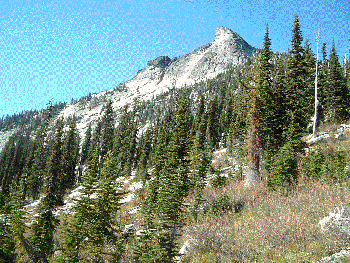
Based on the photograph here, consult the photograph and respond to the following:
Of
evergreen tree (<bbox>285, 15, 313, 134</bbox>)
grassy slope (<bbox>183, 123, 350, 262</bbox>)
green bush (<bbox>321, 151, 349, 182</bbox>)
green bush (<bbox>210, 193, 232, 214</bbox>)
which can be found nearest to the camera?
grassy slope (<bbox>183, 123, 350, 262</bbox>)

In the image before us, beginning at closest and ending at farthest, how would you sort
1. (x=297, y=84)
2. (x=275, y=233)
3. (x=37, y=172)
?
(x=275, y=233)
(x=297, y=84)
(x=37, y=172)

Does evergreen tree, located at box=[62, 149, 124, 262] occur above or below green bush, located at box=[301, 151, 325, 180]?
below

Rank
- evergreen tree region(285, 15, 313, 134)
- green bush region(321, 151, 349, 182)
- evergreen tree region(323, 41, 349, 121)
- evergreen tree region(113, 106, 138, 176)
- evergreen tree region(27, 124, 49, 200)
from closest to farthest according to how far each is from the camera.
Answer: green bush region(321, 151, 349, 182), evergreen tree region(285, 15, 313, 134), evergreen tree region(323, 41, 349, 121), evergreen tree region(27, 124, 49, 200), evergreen tree region(113, 106, 138, 176)

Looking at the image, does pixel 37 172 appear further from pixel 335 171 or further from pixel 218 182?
pixel 335 171

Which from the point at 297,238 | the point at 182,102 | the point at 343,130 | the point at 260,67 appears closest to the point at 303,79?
the point at 343,130

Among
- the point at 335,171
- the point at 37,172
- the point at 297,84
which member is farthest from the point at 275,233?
the point at 37,172

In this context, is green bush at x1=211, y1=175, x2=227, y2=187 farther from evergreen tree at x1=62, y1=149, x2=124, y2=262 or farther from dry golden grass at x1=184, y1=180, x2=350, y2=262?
evergreen tree at x1=62, y1=149, x2=124, y2=262

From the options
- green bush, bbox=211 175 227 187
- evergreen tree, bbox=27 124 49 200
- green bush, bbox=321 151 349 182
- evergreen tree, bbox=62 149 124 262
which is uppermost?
evergreen tree, bbox=27 124 49 200

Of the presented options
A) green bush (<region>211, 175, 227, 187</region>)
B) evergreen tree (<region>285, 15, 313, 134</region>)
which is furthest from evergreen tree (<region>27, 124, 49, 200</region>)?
green bush (<region>211, 175, 227, 187</region>)

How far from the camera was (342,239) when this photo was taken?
5484mm

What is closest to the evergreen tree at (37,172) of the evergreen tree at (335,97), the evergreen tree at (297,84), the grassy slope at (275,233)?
the evergreen tree at (297,84)

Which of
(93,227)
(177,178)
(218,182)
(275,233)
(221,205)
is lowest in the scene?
(93,227)

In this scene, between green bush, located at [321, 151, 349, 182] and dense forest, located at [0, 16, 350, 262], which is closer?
dense forest, located at [0, 16, 350, 262]

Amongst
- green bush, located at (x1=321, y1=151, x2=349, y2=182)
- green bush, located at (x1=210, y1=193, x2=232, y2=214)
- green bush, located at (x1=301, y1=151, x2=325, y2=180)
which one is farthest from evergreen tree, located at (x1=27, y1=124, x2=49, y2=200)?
green bush, located at (x1=321, y1=151, x2=349, y2=182)
